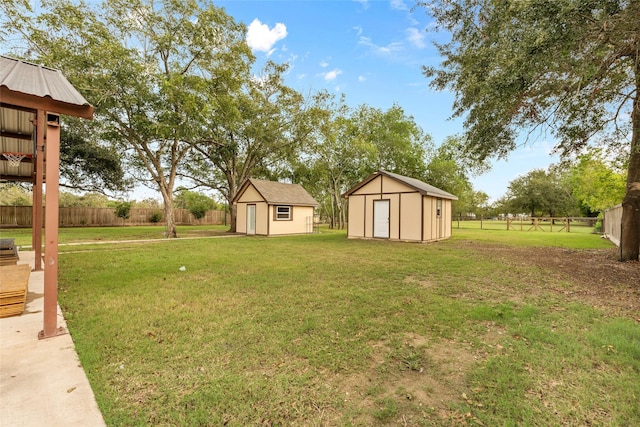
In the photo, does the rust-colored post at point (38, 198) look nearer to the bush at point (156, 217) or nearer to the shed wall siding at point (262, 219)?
the shed wall siding at point (262, 219)

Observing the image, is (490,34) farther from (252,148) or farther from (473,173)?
(473,173)

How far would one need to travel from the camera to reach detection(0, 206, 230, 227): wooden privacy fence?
2039cm

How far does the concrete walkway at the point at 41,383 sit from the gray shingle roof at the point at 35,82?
2763 millimetres

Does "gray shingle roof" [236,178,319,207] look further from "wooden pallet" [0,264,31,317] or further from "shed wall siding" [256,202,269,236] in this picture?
"wooden pallet" [0,264,31,317]

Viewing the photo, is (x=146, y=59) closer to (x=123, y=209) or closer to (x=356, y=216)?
(x=356, y=216)

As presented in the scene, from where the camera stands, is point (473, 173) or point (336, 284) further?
point (473, 173)

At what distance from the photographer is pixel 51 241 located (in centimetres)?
344

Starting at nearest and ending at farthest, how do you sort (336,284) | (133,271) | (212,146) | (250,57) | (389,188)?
(336,284)
(133,271)
(389,188)
(250,57)
(212,146)

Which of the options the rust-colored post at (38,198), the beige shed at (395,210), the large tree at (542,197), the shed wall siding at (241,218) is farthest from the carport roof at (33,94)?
the large tree at (542,197)

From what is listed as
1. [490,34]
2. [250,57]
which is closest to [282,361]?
[490,34]

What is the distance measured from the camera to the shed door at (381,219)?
1486 cm

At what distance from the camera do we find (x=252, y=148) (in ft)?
68.2

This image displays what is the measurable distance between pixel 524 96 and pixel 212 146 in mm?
18830

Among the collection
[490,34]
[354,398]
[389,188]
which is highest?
[490,34]
